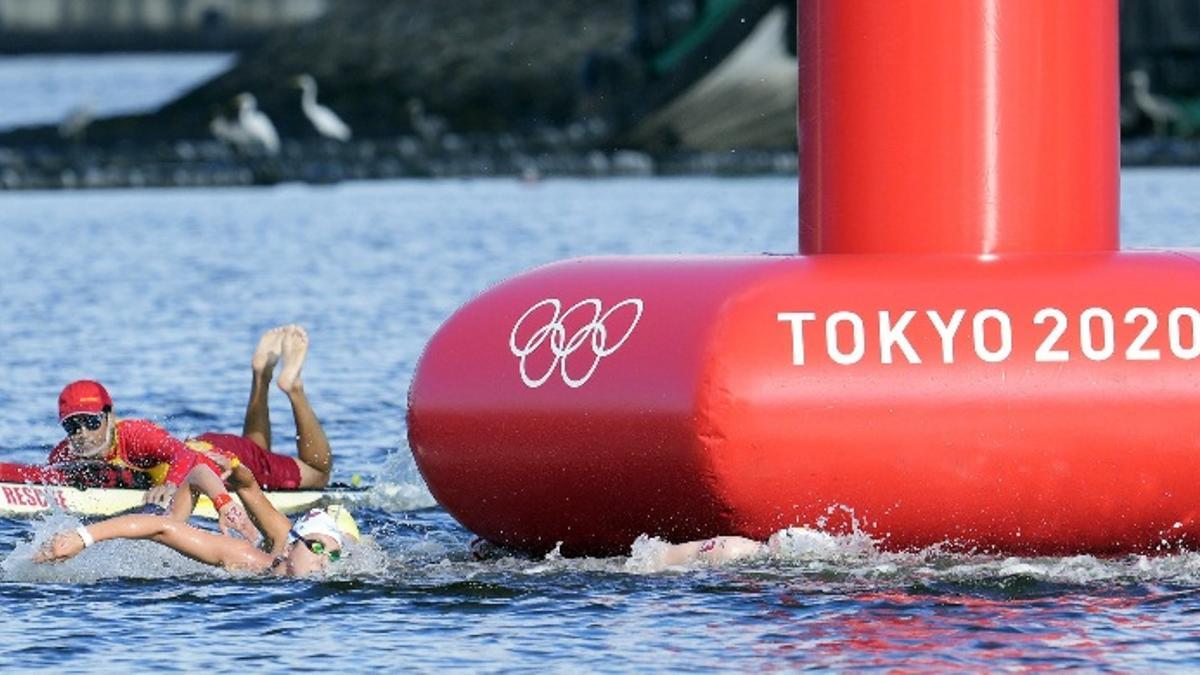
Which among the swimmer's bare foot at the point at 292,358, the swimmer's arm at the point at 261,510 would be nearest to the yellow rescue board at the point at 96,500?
the swimmer's bare foot at the point at 292,358

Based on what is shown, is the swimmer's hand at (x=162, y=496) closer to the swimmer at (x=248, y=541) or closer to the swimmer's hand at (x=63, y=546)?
the swimmer at (x=248, y=541)

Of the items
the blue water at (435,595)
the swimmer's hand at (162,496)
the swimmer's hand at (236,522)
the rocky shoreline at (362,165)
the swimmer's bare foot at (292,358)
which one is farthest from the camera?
the rocky shoreline at (362,165)

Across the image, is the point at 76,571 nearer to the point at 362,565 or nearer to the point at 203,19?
the point at 362,565

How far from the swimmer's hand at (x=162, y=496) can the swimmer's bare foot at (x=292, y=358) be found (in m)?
2.18

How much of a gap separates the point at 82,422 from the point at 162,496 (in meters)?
0.64

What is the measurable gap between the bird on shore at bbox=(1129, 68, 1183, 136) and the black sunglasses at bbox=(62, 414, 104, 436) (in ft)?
158

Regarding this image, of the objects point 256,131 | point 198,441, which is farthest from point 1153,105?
point 198,441

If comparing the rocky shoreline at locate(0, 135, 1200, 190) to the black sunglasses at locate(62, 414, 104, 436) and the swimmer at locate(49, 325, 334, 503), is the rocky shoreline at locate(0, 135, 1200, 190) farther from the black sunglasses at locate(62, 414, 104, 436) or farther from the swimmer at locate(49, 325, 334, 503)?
the black sunglasses at locate(62, 414, 104, 436)

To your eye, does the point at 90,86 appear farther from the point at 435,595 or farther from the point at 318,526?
the point at 435,595

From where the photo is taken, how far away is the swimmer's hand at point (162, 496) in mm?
14367

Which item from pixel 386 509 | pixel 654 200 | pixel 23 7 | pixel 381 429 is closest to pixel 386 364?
pixel 381 429

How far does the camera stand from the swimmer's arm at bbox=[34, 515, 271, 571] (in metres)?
13.5

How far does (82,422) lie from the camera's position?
14.7 metres

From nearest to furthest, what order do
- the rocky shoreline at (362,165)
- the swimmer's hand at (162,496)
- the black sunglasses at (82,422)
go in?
the swimmer's hand at (162,496) → the black sunglasses at (82,422) → the rocky shoreline at (362,165)
